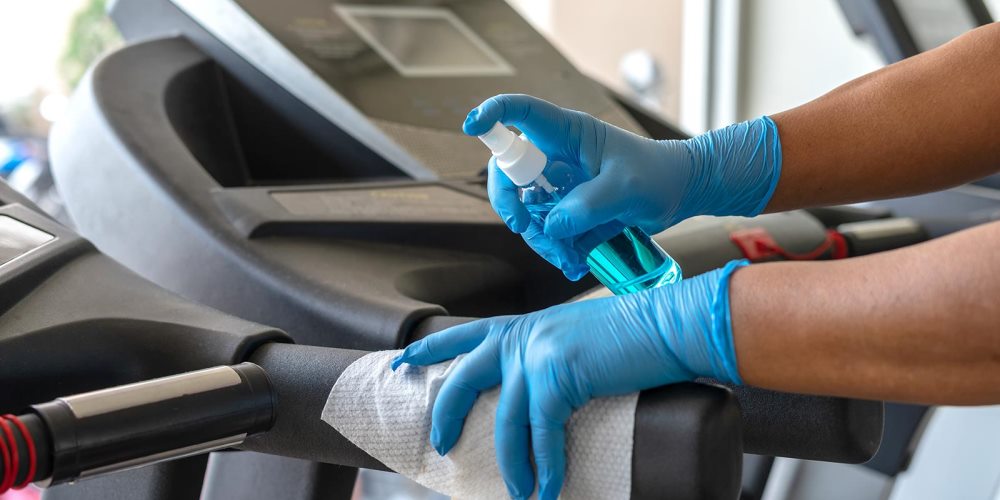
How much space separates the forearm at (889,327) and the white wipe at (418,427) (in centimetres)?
11

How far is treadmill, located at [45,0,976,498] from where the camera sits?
98cm

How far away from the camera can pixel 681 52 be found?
4.15 metres

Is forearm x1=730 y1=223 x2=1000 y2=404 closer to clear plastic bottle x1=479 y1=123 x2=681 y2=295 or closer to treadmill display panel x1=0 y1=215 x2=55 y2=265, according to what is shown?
clear plastic bottle x1=479 y1=123 x2=681 y2=295

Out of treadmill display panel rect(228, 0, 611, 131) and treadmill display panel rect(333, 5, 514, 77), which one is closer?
treadmill display panel rect(228, 0, 611, 131)

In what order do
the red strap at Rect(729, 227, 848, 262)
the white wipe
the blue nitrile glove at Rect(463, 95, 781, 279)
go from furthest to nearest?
1. the red strap at Rect(729, 227, 848, 262)
2. the blue nitrile glove at Rect(463, 95, 781, 279)
3. the white wipe

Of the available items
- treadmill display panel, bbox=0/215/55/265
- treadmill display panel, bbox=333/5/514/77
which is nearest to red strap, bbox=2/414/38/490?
treadmill display panel, bbox=0/215/55/265

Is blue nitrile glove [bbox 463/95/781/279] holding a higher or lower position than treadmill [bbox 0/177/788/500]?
higher

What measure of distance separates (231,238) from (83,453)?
19.1 inches

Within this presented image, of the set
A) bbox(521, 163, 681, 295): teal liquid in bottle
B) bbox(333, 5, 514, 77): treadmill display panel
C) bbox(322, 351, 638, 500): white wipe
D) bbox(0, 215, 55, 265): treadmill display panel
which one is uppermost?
bbox(333, 5, 514, 77): treadmill display panel

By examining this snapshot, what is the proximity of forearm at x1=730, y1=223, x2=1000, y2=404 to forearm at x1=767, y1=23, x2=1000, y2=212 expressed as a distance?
0.40 metres

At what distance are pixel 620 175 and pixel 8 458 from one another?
1.66 feet

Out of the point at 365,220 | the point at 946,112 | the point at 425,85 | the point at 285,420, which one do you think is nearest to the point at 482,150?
the point at 425,85

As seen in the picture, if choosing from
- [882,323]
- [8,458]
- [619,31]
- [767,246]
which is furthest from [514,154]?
[619,31]

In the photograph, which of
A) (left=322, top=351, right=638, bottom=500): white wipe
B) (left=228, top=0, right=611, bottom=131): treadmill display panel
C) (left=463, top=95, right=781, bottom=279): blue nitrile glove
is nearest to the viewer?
(left=322, top=351, right=638, bottom=500): white wipe
